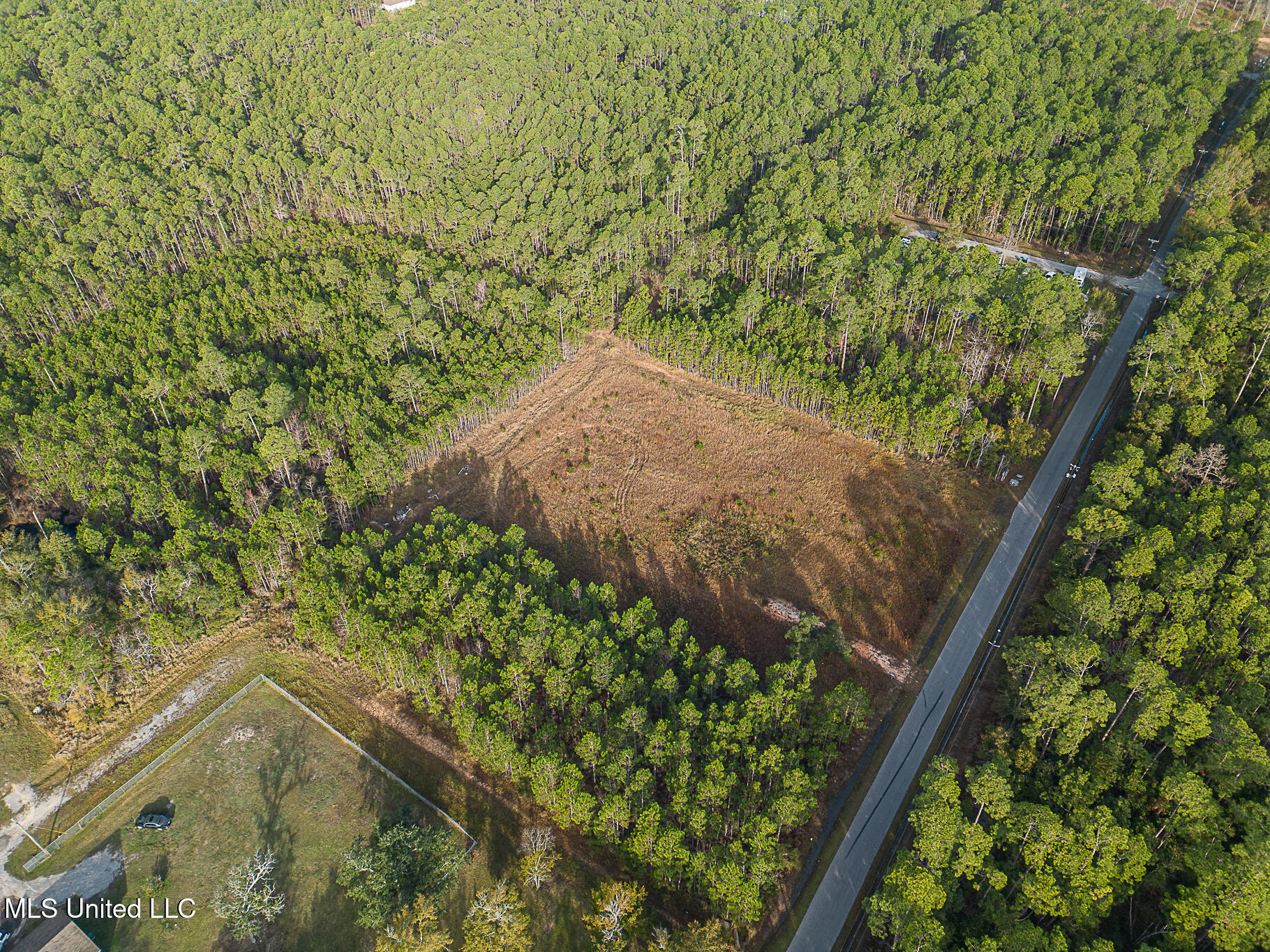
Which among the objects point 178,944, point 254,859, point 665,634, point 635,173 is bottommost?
point 178,944

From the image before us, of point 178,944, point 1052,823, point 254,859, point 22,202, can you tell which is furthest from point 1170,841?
point 22,202

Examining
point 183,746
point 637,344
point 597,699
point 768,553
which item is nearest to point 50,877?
point 183,746

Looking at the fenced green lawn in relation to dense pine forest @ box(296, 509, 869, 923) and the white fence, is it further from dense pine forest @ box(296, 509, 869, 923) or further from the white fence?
dense pine forest @ box(296, 509, 869, 923)

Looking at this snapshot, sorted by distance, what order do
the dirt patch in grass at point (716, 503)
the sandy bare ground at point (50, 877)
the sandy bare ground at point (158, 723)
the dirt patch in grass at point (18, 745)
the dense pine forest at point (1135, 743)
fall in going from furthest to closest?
the dirt patch in grass at point (716, 503) < the sandy bare ground at point (158, 723) < the dirt patch in grass at point (18, 745) < the sandy bare ground at point (50, 877) < the dense pine forest at point (1135, 743)

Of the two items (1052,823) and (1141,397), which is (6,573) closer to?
(1052,823)


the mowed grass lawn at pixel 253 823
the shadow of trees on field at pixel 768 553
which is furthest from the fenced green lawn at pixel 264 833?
the shadow of trees on field at pixel 768 553

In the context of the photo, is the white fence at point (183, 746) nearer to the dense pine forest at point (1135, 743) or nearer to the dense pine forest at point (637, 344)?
the dense pine forest at point (637, 344)

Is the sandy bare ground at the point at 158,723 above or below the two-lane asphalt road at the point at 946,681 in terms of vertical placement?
below
